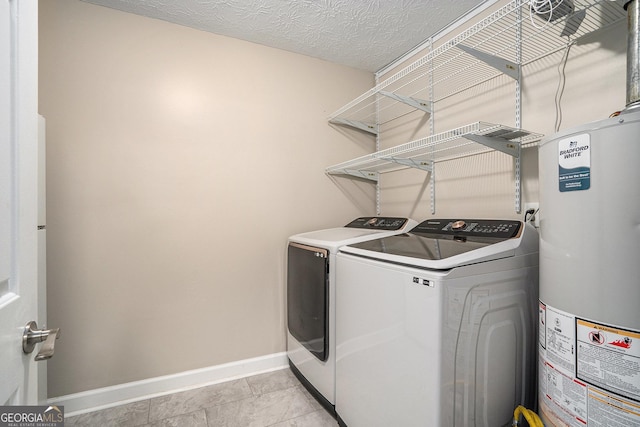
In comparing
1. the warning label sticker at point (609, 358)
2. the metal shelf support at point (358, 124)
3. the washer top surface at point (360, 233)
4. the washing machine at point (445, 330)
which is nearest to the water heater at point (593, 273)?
the warning label sticker at point (609, 358)

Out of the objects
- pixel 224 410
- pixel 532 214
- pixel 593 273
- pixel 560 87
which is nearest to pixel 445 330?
pixel 593 273

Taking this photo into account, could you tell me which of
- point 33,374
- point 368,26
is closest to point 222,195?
point 33,374

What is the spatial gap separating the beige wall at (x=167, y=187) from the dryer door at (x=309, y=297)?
9.5 inches

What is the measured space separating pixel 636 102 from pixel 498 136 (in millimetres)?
598

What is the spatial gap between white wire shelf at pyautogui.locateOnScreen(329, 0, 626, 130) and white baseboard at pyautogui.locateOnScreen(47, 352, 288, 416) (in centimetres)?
210

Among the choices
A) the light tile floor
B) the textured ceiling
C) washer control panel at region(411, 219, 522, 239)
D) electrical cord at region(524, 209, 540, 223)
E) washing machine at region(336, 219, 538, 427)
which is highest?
the textured ceiling

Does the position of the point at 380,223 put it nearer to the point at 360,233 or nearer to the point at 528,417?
the point at 360,233

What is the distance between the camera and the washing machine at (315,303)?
5.26ft

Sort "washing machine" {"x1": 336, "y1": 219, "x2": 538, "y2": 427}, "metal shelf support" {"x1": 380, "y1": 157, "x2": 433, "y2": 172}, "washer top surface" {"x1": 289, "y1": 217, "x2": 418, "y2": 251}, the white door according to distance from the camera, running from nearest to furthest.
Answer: the white door → "washing machine" {"x1": 336, "y1": 219, "x2": 538, "y2": 427} → "washer top surface" {"x1": 289, "y1": 217, "x2": 418, "y2": 251} → "metal shelf support" {"x1": 380, "y1": 157, "x2": 433, "y2": 172}

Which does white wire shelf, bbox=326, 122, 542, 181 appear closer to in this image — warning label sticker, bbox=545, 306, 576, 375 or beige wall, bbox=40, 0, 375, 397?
beige wall, bbox=40, 0, 375, 397

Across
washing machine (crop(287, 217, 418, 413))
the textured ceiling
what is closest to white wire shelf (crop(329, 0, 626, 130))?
the textured ceiling

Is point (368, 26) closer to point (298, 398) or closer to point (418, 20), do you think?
point (418, 20)

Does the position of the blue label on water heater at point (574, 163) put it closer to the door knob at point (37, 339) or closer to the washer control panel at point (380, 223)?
the washer control panel at point (380, 223)

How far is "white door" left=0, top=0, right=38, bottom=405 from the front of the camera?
55 cm
